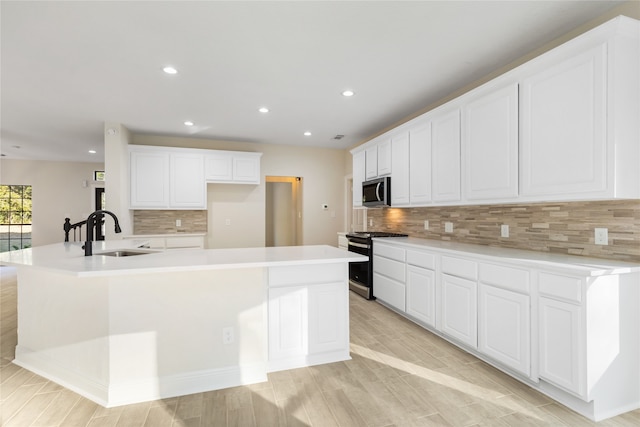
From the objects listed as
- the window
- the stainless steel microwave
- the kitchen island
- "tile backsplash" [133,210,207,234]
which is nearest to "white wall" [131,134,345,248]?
"tile backsplash" [133,210,207,234]

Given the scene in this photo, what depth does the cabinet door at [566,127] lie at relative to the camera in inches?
75.1

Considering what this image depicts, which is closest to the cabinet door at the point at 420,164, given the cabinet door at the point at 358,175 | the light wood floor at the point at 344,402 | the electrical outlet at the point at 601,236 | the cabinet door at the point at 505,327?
the cabinet door at the point at 358,175

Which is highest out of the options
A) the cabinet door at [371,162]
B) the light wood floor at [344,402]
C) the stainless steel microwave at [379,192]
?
the cabinet door at [371,162]

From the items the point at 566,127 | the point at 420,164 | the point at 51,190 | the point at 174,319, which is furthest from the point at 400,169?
the point at 51,190

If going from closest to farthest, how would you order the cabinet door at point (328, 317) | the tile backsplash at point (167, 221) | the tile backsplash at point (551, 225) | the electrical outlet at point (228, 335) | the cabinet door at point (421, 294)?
the tile backsplash at point (551, 225) → the electrical outlet at point (228, 335) → the cabinet door at point (328, 317) → the cabinet door at point (421, 294) → the tile backsplash at point (167, 221)

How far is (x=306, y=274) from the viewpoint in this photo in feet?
8.00

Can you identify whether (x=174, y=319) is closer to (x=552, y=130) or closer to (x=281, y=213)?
(x=552, y=130)

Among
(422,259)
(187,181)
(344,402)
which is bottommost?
(344,402)

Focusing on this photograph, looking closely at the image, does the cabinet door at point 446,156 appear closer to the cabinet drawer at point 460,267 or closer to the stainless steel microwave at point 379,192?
the cabinet drawer at point 460,267

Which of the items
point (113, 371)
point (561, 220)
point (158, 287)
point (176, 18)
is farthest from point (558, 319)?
point (176, 18)

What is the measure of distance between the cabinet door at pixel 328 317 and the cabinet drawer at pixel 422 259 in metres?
1.06

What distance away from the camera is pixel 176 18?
7.10 feet

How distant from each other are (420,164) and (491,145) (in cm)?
103

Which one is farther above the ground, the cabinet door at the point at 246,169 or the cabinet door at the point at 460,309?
the cabinet door at the point at 246,169
